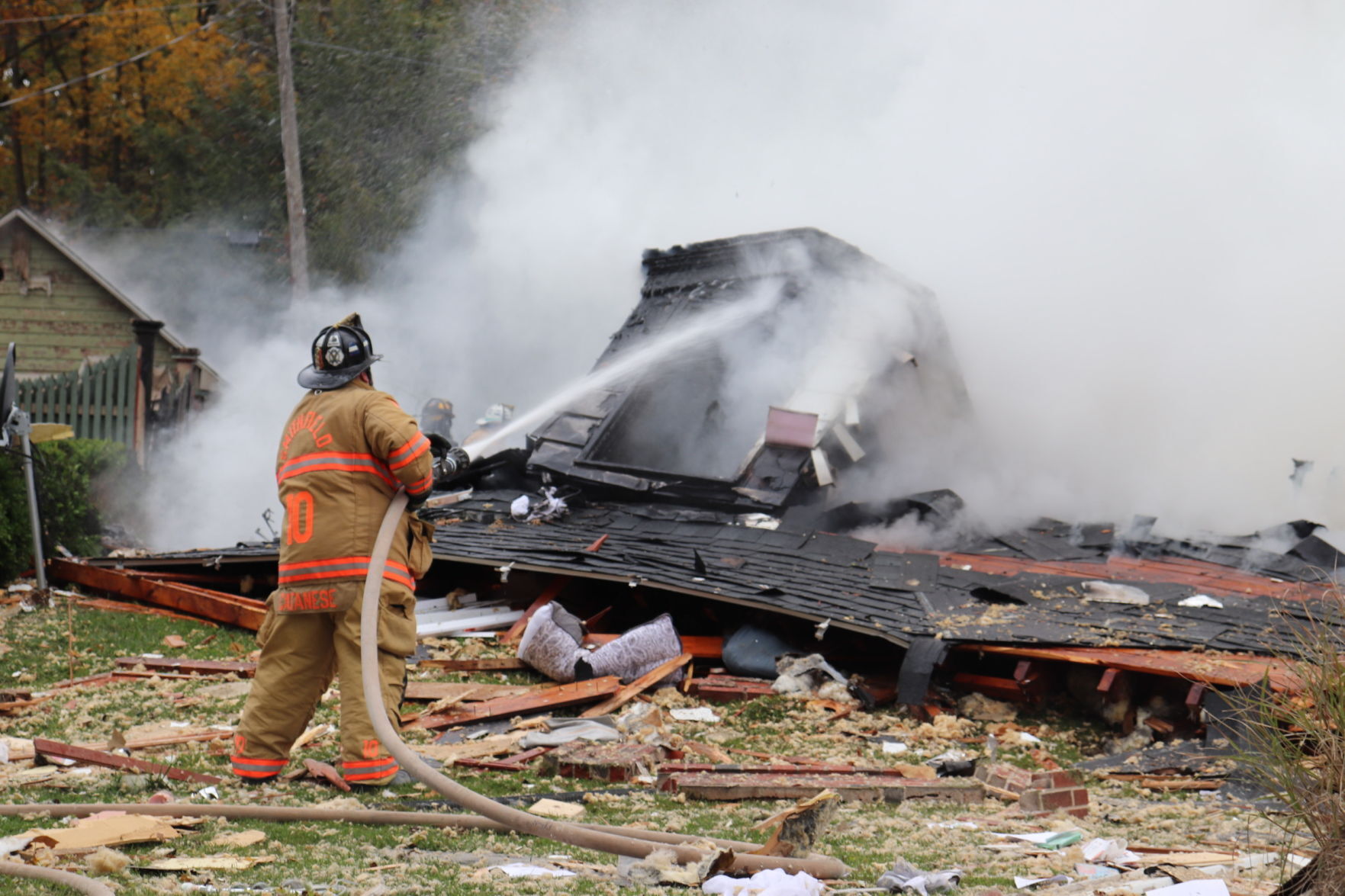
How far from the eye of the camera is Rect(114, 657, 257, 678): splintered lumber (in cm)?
745

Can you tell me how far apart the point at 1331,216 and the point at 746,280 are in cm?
777

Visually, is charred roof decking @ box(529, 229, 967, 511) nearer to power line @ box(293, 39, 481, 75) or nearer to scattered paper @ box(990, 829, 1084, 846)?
scattered paper @ box(990, 829, 1084, 846)

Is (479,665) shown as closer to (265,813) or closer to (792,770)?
(792,770)

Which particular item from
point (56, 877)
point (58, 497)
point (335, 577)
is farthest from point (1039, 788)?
point (58, 497)

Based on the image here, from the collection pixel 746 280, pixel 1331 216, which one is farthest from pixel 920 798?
pixel 1331 216

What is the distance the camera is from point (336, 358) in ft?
17.1

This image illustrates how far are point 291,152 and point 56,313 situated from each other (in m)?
5.07

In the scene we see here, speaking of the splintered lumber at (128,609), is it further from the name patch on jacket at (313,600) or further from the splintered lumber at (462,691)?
the name patch on jacket at (313,600)

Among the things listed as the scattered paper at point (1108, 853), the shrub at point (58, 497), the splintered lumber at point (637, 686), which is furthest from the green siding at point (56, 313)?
the scattered paper at point (1108, 853)

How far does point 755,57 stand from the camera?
1886cm

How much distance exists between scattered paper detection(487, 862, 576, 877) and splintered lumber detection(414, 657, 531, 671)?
4.12 m

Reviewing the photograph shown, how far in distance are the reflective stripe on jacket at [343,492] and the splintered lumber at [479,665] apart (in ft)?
8.77

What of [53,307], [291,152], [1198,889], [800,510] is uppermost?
[291,152]

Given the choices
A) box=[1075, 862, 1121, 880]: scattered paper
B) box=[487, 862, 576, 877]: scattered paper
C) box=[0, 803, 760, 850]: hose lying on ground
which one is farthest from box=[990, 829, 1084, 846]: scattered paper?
box=[487, 862, 576, 877]: scattered paper
